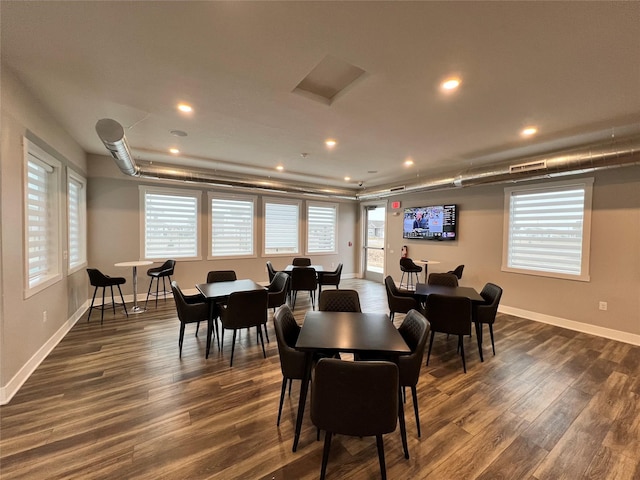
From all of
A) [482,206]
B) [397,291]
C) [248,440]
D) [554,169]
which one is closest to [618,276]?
[554,169]

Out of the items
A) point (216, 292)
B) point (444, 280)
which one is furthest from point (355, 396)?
point (444, 280)

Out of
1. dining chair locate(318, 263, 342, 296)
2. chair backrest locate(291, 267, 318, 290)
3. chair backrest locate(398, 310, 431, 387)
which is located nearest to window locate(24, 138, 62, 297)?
chair backrest locate(291, 267, 318, 290)

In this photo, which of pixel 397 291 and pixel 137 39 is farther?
pixel 397 291

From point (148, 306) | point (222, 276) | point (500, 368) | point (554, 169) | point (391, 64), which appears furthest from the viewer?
point (148, 306)

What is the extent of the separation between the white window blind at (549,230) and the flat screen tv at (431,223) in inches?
42.6

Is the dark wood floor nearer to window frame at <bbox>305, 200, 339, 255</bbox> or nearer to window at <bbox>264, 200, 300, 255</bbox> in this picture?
window at <bbox>264, 200, 300, 255</bbox>

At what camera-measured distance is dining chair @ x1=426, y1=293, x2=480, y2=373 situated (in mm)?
2861

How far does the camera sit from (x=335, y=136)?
371cm

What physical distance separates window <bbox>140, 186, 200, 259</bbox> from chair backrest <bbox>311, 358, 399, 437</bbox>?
5316 millimetres

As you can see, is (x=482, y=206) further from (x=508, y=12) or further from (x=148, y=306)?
(x=148, y=306)

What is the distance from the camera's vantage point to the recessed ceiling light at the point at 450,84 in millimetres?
2285

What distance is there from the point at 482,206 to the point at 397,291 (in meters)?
3.08

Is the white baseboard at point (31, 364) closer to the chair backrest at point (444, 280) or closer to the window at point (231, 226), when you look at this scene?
the window at point (231, 226)

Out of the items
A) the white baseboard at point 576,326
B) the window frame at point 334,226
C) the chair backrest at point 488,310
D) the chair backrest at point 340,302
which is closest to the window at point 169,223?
the window frame at point 334,226
